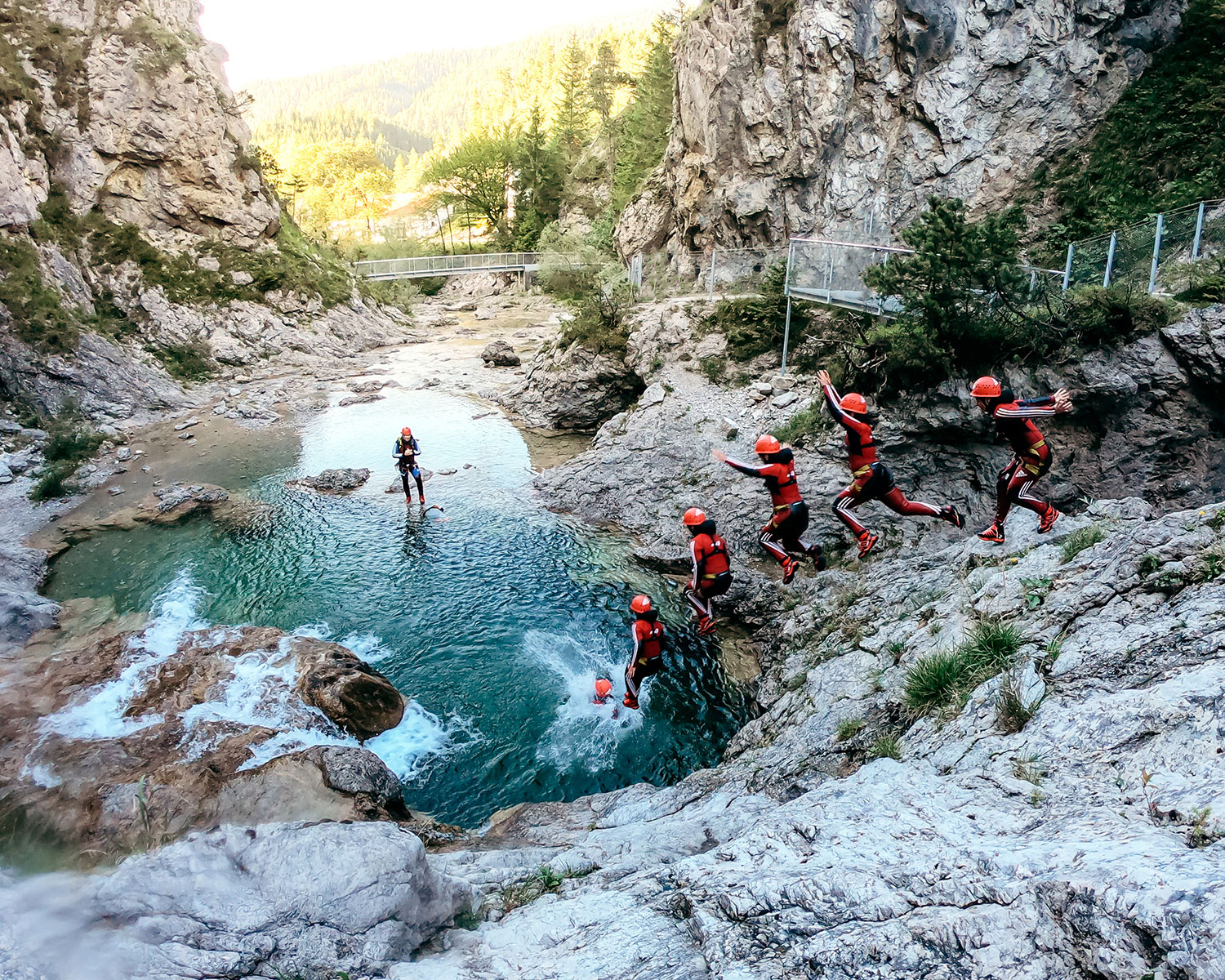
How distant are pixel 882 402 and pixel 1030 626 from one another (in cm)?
841

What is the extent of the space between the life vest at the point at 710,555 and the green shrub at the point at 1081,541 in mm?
4605

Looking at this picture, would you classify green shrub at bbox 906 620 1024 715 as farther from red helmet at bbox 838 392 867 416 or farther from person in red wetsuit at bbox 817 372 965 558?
red helmet at bbox 838 392 867 416

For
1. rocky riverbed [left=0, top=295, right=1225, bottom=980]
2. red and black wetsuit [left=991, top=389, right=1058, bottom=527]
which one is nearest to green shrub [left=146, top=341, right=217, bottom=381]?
rocky riverbed [left=0, top=295, right=1225, bottom=980]

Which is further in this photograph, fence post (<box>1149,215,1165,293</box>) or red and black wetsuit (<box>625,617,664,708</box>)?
fence post (<box>1149,215,1165,293</box>)

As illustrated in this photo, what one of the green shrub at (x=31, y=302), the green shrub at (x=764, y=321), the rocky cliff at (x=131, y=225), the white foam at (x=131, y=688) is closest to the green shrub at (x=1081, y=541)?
the white foam at (x=131, y=688)

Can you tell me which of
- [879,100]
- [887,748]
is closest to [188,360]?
[879,100]

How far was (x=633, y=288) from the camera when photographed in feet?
88.4

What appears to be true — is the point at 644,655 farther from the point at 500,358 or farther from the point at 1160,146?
the point at 500,358

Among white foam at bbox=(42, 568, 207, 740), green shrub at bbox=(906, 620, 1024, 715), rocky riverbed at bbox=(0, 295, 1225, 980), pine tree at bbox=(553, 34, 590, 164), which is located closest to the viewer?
rocky riverbed at bbox=(0, 295, 1225, 980)

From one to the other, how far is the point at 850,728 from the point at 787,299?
1367 cm

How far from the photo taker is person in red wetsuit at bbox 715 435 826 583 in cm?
1034

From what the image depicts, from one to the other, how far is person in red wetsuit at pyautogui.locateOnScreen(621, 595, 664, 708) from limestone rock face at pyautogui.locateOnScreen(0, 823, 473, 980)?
5.03 meters

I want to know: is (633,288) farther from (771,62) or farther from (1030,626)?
(1030,626)

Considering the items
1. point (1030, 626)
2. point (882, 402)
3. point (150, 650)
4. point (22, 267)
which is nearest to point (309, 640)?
point (150, 650)
